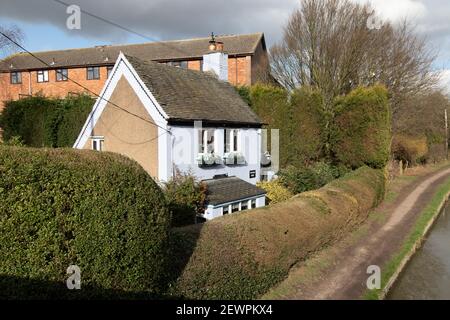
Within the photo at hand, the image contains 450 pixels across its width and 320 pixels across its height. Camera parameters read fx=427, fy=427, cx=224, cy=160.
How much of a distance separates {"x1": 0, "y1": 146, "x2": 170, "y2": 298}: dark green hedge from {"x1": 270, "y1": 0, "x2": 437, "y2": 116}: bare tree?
2798 centimetres

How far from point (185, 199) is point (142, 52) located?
35457 millimetres

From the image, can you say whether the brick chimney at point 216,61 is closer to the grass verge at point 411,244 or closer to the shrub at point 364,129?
the shrub at point 364,129

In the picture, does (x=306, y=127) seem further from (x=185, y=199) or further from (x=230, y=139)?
(x=185, y=199)

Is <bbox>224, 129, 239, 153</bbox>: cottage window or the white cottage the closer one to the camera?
the white cottage

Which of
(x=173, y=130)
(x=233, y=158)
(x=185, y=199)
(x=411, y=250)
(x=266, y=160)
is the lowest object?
(x=411, y=250)

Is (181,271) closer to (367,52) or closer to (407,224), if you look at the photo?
(407,224)

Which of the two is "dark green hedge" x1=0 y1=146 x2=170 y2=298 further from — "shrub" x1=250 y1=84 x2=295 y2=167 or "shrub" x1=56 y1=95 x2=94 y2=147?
"shrub" x1=56 y1=95 x2=94 y2=147

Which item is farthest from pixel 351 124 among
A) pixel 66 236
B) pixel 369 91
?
pixel 66 236

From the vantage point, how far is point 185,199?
16000 mm

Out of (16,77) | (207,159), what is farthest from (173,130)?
(16,77)

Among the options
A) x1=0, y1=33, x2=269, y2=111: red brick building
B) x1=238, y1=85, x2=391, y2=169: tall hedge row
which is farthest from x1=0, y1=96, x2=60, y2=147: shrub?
x1=238, y1=85, x2=391, y2=169: tall hedge row

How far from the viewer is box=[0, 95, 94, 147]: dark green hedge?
29.0 m

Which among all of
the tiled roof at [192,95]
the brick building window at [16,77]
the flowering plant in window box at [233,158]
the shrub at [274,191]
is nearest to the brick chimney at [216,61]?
the tiled roof at [192,95]

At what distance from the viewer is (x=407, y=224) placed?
20.0 meters
